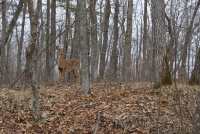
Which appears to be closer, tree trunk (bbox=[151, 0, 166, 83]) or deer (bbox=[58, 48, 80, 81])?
tree trunk (bbox=[151, 0, 166, 83])

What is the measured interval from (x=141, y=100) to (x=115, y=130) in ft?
6.31

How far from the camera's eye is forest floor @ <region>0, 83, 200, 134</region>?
10758 millimetres

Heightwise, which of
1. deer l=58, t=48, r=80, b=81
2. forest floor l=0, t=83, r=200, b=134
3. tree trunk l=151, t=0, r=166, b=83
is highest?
tree trunk l=151, t=0, r=166, b=83

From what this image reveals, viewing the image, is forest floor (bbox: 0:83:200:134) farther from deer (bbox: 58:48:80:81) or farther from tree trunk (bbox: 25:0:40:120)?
deer (bbox: 58:48:80:81)

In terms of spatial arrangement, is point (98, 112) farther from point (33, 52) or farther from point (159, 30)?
point (159, 30)

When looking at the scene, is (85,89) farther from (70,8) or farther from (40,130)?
(70,8)

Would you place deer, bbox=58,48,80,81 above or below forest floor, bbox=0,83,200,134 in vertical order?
above

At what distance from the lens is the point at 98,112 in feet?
38.0

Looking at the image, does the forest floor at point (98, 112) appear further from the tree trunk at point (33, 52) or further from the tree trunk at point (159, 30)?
the tree trunk at point (159, 30)

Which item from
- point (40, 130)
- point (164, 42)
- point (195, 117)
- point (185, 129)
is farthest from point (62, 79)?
point (195, 117)

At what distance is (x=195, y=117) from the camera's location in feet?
23.2

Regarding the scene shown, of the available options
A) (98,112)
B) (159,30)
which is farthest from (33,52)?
(159,30)

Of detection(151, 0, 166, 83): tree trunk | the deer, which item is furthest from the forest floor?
the deer

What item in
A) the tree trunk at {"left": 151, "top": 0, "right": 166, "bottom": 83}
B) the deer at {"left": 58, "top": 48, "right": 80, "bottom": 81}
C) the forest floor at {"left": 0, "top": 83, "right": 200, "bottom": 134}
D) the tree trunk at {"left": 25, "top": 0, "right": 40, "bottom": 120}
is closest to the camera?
the forest floor at {"left": 0, "top": 83, "right": 200, "bottom": 134}
